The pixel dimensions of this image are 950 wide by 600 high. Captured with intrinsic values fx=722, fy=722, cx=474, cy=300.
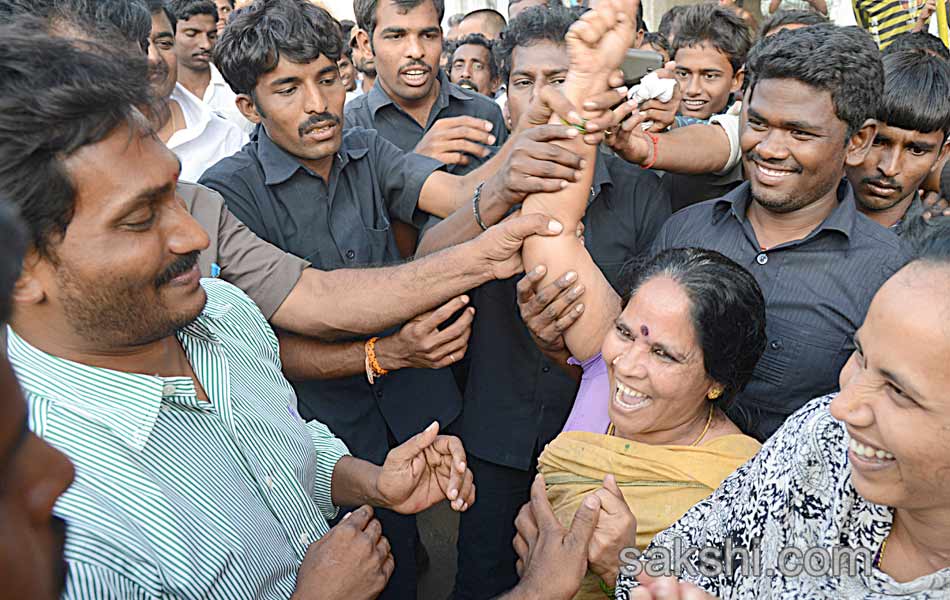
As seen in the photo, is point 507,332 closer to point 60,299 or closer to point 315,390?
point 315,390

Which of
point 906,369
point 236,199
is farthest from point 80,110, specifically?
point 906,369

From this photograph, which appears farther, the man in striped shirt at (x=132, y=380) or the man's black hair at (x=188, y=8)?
the man's black hair at (x=188, y=8)

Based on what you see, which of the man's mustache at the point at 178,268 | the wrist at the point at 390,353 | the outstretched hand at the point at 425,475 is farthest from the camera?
the wrist at the point at 390,353

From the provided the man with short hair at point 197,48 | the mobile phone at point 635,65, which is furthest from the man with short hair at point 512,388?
the man with short hair at point 197,48

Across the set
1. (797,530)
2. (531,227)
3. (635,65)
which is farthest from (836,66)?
(797,530)

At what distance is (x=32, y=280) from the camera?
133 centimetres

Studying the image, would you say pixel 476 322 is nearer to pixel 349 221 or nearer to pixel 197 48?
pixel 349 221

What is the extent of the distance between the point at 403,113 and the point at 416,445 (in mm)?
2599

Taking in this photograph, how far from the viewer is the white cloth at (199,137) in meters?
3.61

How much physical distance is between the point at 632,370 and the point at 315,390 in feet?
4.14

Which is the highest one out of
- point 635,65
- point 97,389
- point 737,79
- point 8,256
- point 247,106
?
point 8,256

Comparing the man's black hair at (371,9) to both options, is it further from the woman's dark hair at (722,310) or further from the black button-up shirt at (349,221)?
the woman's dark hair at (722,310)

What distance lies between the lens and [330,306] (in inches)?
91.1

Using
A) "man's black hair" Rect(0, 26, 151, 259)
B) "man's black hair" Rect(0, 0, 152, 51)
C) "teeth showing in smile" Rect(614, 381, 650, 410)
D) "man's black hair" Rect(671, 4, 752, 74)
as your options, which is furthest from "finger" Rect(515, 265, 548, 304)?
"man's black hair" Rect(671, 4, 752, 74)
